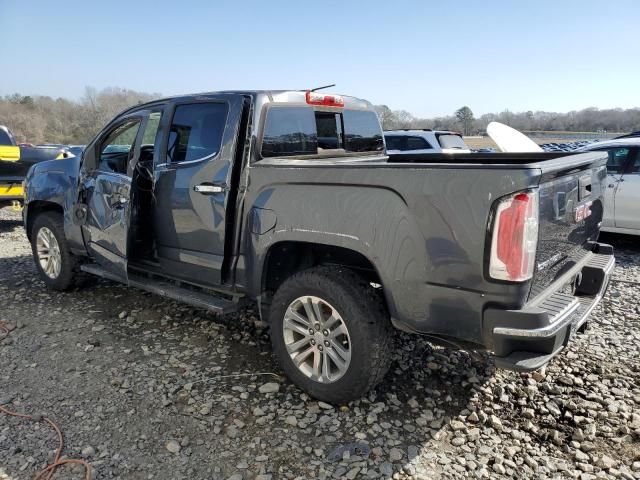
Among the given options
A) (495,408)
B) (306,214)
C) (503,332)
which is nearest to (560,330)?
(503,332)

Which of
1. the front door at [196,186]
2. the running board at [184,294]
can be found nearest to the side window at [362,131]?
the front door at [196,186]

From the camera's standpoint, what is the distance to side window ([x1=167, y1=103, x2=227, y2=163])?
355 cm

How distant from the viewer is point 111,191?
420cm

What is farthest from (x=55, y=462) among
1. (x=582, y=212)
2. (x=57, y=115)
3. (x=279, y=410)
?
(x=57, y=115)

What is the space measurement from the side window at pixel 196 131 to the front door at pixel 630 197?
605 centimetres

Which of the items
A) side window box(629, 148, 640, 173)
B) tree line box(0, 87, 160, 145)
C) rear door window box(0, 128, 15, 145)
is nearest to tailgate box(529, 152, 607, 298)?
side window box(629, 148, 640, 173)

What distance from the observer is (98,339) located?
407 centimetres

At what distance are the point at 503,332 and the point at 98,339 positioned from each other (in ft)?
10.8

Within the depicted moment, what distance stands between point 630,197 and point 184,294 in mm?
6322

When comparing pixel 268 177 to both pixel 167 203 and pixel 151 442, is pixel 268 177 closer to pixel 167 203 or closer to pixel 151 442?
pixel 167 203

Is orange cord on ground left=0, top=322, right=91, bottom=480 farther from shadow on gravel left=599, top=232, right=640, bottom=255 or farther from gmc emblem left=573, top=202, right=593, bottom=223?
shadow on gravel left=599, top=232, right=640, bottom=255

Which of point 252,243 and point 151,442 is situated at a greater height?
point 252,243

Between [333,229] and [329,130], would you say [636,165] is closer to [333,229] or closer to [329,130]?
[329,130]

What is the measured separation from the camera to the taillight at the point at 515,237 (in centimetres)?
224
